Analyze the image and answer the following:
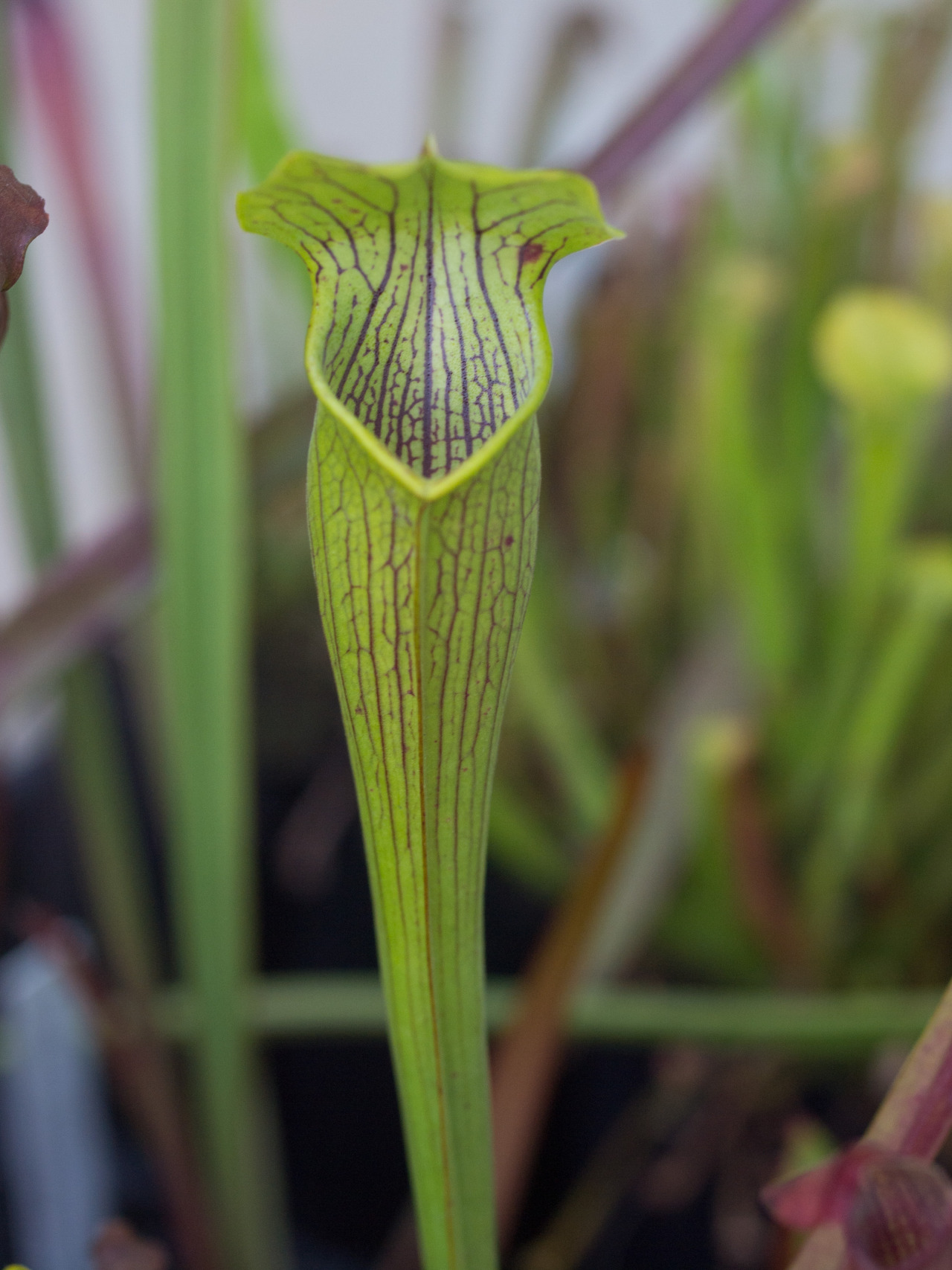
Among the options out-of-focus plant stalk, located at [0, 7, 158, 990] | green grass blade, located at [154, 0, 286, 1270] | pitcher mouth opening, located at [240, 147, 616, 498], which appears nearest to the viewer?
pitcher mouth opening, located at [240, 147, 616, 498]

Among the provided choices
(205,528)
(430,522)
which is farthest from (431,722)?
(205,528)

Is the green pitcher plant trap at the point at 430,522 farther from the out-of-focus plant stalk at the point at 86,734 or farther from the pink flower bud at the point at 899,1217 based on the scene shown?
the out-of-focus plant stalk at the point at 86,734

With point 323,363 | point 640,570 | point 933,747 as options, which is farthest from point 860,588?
point 323,363

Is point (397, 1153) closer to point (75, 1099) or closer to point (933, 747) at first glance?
point (75, 1099)

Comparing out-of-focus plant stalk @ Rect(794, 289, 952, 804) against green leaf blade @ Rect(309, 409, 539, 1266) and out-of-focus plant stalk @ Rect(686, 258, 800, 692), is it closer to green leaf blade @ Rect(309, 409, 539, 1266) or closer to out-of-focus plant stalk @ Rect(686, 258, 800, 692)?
out-of-focus plant stalk @ Rect(686, 258, 800, 692)

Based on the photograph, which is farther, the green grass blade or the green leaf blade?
the green grass blade

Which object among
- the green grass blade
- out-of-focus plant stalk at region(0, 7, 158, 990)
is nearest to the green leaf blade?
the green grass blade

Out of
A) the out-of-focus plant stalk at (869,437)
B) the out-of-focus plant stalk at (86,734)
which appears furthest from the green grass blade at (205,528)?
the out-of-focus plant stalk at (869,437)
